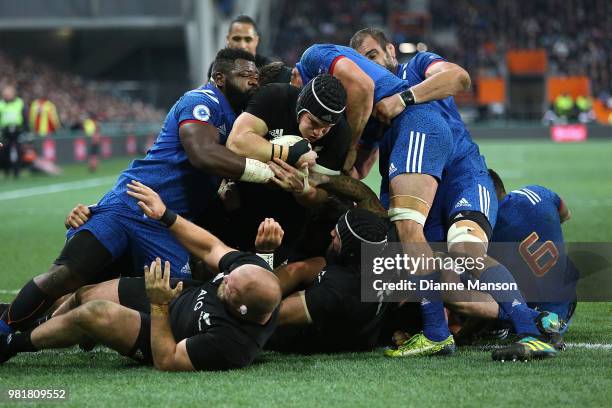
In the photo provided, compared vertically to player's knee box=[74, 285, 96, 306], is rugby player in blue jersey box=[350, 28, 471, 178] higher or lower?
higher

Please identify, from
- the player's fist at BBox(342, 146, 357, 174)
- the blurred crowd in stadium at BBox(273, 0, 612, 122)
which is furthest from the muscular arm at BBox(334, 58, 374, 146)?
the blurred crowd in stadium at BBox(273, 0, 612, 122)

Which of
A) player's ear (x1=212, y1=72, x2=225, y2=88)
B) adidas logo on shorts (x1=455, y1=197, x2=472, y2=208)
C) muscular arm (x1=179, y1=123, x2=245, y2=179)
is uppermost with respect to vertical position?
player's ear (x1=212, y1=72, x2=225, y2=88)

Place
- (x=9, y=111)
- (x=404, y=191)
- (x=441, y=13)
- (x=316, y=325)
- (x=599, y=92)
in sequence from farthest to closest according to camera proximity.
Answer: (x=441, y=13) → (x=599, y=92) → (x=9, y=111) → (x=404, y=191) → (x=316, y=325)

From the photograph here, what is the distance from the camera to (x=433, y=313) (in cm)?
666

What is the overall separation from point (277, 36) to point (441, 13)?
929 cm

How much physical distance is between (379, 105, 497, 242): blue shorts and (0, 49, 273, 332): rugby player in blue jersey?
41.1 inches

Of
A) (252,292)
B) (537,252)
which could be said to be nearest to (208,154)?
(252,292)

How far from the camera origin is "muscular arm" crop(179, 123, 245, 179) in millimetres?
6703

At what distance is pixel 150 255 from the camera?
23.4 feet

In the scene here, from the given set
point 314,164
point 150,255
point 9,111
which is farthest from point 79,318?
point 9,111

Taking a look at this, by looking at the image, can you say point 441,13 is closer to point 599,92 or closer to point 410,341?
point 599,92

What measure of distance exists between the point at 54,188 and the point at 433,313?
15.7m

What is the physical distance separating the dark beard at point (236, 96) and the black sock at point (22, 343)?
2.17 meters

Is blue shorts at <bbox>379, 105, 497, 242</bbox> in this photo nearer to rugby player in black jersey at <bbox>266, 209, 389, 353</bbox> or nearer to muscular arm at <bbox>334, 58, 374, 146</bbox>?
muscular arm at <bbox>334, 58, 374, 146</bbox>
